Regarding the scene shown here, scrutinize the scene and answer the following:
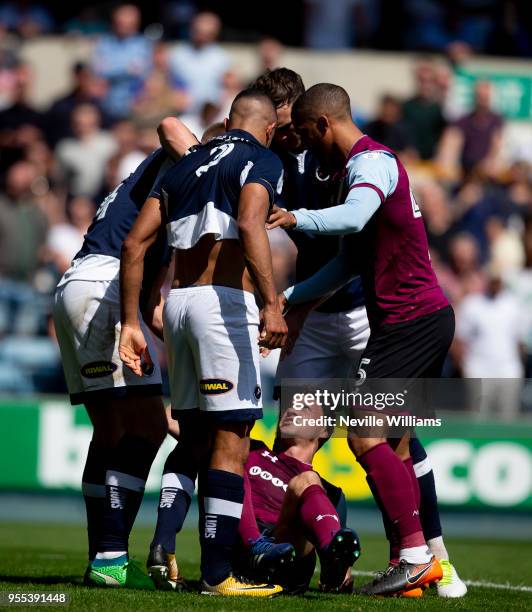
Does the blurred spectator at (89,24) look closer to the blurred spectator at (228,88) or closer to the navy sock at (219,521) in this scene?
the blurred spectator at (228,88)

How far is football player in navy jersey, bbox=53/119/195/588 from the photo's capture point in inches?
263

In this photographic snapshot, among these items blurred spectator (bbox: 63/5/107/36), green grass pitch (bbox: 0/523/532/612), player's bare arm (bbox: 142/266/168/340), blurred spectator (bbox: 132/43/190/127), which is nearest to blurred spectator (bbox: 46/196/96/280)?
blurred spectator (bbox: 132/43/190/127)

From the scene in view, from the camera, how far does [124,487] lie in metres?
6.71

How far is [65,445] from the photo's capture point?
41.1 feet

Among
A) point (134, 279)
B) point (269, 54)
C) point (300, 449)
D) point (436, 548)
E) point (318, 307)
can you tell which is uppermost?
point (269, 54)

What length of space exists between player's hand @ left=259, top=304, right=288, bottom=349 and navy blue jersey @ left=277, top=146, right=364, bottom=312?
1498mm

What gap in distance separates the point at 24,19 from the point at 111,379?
1363cm

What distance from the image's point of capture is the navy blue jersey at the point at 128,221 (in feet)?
22.8

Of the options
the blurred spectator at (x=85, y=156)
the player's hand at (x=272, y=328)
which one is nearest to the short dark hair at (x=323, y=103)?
the player's hand at (x=272, y=328)

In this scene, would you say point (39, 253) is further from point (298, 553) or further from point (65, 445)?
point (298, 553)

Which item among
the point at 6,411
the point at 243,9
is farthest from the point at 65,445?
the point at 243,9

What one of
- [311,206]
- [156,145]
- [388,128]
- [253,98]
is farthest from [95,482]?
[388,128]

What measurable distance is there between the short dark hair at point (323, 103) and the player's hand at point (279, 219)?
764 millimetres

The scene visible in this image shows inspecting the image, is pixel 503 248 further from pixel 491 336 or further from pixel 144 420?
pixel 144 420
